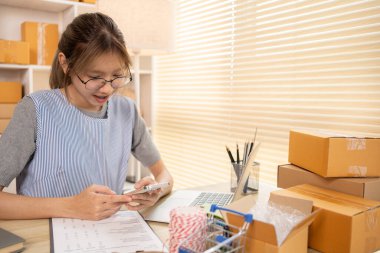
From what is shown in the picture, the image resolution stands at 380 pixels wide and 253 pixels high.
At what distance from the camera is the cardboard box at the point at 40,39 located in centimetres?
240

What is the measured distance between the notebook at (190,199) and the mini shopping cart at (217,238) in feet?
1.00

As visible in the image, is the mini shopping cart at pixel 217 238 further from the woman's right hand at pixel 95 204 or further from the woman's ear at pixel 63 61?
the woman's ear at pixel 63 61

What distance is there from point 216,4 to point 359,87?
1.15m

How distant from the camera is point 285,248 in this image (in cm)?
70

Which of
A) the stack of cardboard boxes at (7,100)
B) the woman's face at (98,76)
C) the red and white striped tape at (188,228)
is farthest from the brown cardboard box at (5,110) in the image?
the red and white striped tape at (188,228)

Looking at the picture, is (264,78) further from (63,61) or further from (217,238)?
(217,238)

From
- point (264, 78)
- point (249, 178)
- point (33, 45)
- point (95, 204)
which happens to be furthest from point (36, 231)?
point (33, 45)

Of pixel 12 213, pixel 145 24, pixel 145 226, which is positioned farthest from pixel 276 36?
pixel 12 213

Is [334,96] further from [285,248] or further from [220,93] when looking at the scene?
[285,248]

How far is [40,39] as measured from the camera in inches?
95.9

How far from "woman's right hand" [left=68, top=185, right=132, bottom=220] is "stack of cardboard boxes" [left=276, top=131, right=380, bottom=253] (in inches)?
18.2

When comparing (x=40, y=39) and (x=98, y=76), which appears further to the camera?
(x=40, y=39)

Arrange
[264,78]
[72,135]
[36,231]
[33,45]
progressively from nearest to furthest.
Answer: [36,231] < [72,135] < [264,78] < [33,45]

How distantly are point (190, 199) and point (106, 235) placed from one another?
15.4 inches
